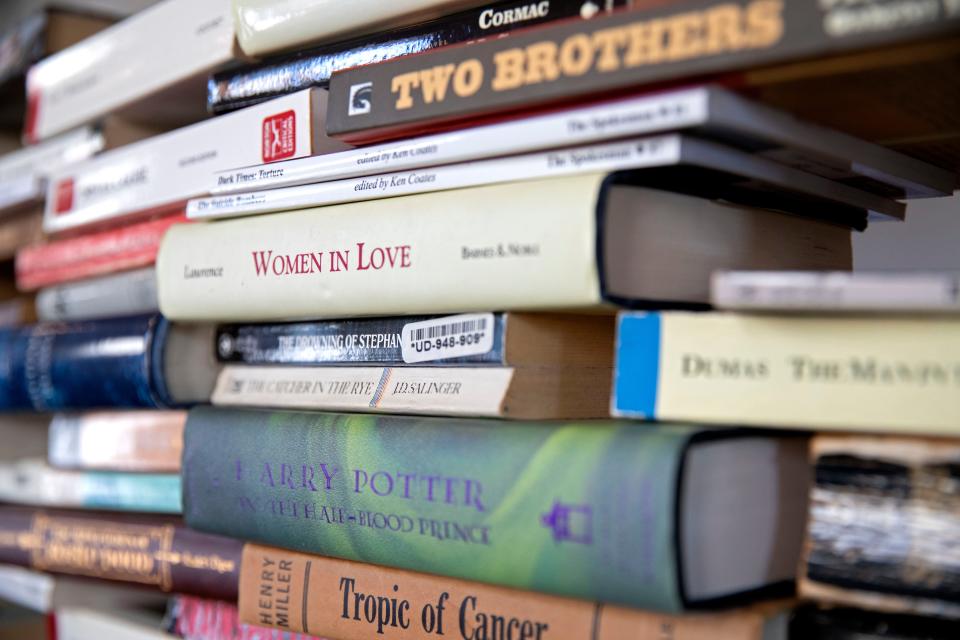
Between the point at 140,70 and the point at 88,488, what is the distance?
0.32m

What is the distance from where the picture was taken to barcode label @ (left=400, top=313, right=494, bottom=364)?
0.48 m

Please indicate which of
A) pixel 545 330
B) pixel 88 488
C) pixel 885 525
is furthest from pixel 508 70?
pixel 88 488

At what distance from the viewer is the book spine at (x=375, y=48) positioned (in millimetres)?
481

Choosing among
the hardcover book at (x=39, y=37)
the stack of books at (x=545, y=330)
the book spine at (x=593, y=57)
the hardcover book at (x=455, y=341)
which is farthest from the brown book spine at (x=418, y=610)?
the hardcover book at (x=39, y=37)

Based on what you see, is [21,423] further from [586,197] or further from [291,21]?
[586,197]

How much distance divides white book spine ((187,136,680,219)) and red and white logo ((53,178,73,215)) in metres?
0.24

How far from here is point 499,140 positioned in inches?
18.1

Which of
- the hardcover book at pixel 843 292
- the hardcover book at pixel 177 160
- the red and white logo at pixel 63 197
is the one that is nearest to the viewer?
the hardcover book at pixel 843 292

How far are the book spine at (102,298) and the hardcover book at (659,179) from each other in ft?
0.57

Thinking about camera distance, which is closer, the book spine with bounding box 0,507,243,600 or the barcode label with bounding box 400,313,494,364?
the barcode label with bounding box 400,313,494,364

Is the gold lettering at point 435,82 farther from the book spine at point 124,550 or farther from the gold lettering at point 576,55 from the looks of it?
the book spine at point 124,550

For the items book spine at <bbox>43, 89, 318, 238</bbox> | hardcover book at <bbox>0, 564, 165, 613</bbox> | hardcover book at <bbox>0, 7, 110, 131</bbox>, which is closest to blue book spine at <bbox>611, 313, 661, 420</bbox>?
book spine at <bbox>43, 89, 318, 238</bbox>

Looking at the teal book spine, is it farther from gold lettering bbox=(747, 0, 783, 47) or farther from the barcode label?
gold lettering bbox=(747, 0, 783, 47)

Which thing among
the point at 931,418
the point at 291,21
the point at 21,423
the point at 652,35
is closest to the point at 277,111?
the point at 291,21
